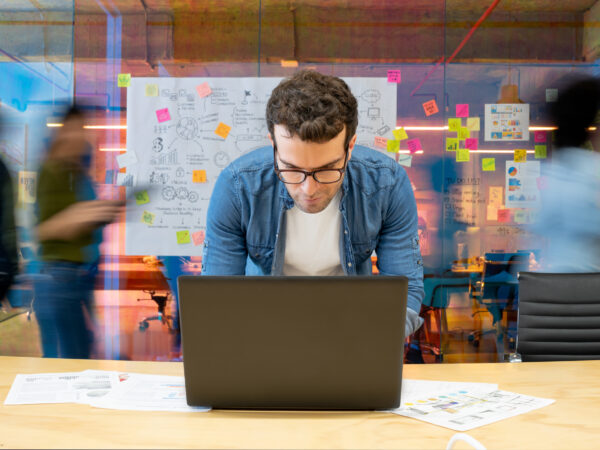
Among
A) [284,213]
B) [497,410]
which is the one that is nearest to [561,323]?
[497,410]

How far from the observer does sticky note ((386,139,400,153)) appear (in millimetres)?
3285

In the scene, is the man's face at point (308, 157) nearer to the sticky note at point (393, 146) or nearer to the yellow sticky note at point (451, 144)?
the sticky note at point (393, 146)

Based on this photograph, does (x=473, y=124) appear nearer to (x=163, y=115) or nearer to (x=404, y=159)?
(x=404, y=159)

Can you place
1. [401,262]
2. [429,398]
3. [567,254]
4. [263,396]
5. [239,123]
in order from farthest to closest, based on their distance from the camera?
[239,123] < [567,254] < [401,262] < [429,398] < [263,396]

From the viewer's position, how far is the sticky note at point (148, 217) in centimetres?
332

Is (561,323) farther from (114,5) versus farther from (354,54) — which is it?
(114,5)

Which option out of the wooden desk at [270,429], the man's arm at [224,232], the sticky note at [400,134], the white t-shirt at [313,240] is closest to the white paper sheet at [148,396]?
the wooden desk at [270,429]

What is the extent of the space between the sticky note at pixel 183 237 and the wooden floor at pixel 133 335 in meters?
0.43

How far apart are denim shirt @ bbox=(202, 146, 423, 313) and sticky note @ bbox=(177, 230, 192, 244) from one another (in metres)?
1.68

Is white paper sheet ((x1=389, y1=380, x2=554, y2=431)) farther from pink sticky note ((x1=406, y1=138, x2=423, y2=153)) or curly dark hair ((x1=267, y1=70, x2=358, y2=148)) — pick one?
pink sticky note ((x1=406, y1=138, x2=423, y2=153))

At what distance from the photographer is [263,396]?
101 cm

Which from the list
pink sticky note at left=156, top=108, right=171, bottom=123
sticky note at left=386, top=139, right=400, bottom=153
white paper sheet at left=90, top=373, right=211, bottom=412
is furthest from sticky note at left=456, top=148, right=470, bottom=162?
white paper sheet at left=90, top=373, right=211, bottom=412

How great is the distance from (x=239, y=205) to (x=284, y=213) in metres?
0.15

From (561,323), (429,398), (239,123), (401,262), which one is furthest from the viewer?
(239,123)
